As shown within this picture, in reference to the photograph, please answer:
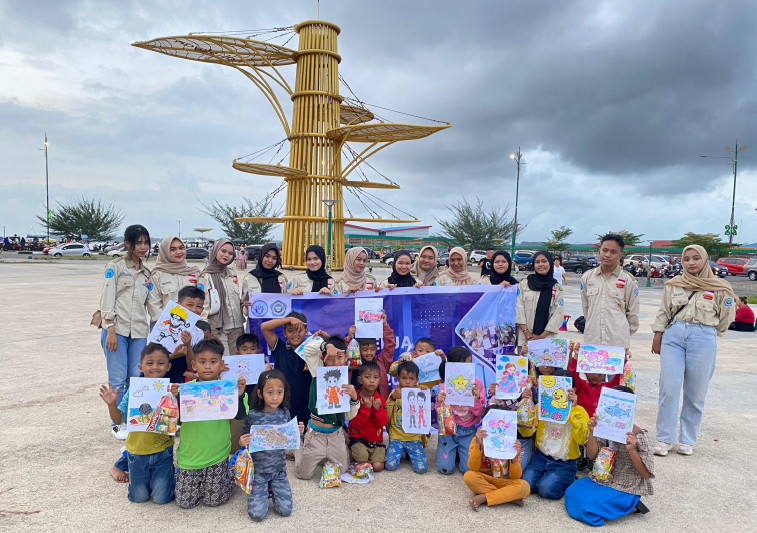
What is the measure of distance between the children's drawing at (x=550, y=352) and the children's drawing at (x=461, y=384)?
599 millimetres

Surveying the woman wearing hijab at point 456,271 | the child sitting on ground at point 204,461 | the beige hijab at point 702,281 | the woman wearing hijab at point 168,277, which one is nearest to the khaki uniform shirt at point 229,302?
the woman wearing hijab at point 168,277

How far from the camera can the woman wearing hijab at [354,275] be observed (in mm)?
5055

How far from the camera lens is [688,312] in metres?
4.48

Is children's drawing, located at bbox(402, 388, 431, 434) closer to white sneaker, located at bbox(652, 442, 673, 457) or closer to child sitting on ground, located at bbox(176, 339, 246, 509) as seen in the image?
child sitting on ground, located at bbox(176, 339, 246, 509)

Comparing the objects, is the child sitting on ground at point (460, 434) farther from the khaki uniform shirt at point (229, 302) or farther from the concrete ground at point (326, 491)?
the khaki uniform shirt at point (229, 302)

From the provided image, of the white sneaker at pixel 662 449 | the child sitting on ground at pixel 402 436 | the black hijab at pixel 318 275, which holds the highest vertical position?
the black hijab at pixel 318 275

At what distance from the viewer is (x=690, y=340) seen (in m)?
4.48

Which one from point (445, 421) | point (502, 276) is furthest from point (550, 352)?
point (502, 276)

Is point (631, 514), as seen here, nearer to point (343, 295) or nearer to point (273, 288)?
point (343, 295)

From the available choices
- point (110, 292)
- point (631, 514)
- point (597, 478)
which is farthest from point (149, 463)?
point (631, 514)

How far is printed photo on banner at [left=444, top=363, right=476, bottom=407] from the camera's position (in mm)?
4184

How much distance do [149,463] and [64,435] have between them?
1.76 metres

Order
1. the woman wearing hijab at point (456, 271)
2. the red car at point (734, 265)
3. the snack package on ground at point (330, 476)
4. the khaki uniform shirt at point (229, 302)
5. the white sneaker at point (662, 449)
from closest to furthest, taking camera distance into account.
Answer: the snack package on ground at point (330, 476)
the white sneaker at point (662, 449)
the khaki uniform shirt at point (229, 302)
the woman wearing hijab at point (456, 271)
the red car at point (734, 265)

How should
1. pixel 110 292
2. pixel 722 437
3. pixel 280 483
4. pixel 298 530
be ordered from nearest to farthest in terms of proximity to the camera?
pixel 298 530 < pixel 280 483 < pixel 110 292 < pixel 722 437
